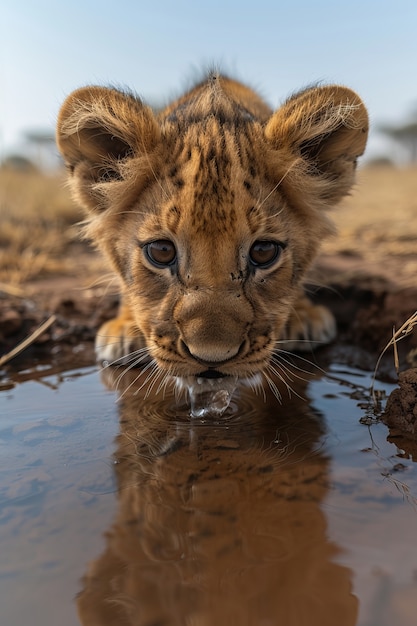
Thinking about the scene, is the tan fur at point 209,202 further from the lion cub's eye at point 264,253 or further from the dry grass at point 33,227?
the dry grass at point 33,227

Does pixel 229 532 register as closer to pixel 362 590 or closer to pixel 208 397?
pixel 362 590

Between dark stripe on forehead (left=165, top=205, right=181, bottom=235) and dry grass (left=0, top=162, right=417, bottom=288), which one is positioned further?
dry grass (left=0, top=162, right=417, bottom=288)

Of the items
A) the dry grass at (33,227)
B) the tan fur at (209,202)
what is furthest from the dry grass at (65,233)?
the tan fur at (209,202)

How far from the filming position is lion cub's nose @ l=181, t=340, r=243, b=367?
226 centimetres

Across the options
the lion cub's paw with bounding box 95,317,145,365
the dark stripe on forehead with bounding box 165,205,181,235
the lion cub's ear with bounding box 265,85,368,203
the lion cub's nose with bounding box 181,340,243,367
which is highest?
the lion cub's ear with bounding box 265,85,368,203

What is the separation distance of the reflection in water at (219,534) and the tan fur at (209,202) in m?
0.37

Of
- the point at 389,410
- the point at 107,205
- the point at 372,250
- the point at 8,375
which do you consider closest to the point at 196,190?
the point at 107,205

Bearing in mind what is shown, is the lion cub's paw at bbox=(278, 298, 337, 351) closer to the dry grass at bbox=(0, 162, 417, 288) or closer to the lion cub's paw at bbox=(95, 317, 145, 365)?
the dry grass at bbox=(0, 162, 417, 288)

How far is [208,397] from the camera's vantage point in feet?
8.38

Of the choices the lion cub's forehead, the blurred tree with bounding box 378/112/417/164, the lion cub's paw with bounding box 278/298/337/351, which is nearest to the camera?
the lion cub's forehead

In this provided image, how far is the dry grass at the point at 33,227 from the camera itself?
5766mm

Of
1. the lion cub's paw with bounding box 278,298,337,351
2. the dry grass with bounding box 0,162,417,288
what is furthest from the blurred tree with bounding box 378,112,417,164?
the lion cub's paw with bounding box 278,298,337,351

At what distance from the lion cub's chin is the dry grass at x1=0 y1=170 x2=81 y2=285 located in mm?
2320

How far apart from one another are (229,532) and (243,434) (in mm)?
711
